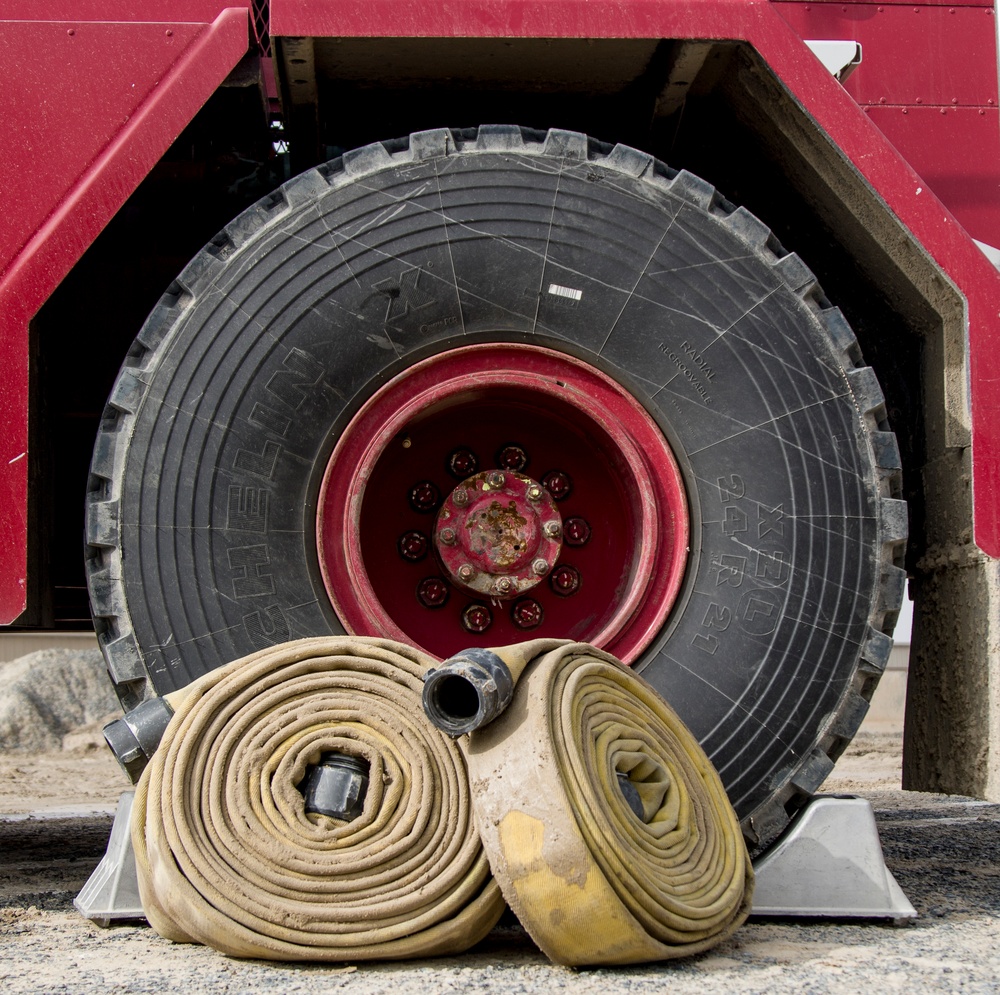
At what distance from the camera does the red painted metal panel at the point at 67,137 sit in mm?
2207

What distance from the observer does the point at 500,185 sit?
237cm

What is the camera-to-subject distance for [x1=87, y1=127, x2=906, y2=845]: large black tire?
87.2 inches

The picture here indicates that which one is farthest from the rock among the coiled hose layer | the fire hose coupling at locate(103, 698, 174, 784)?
the coiled hose layer

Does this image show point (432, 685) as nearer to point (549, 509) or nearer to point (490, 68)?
point (549, 509)

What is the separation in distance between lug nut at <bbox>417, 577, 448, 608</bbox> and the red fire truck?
1 cm

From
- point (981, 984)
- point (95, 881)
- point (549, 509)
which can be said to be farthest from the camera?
point (549, 509)

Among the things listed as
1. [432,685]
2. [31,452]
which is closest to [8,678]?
[31,452]

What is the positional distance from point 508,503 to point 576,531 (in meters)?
0.17

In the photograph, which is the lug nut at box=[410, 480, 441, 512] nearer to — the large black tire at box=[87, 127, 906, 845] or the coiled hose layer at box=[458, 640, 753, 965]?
the large black tire at box=[87, 127, 906, 845]

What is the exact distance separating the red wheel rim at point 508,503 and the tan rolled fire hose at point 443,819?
14.6 inches

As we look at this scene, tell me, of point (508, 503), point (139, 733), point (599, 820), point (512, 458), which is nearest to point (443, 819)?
point (599, 820)

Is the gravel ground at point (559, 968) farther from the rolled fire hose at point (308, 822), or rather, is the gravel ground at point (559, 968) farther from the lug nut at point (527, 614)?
the lug nut at point (527, 614)

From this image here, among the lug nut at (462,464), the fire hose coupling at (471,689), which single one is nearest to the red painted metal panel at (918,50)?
the lug nut at (462,464)

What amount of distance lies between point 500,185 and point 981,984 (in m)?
1.67
